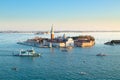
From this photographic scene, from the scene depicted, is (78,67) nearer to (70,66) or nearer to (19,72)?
(70,66)

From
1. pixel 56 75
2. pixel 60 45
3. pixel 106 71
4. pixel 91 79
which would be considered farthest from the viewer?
pixel 60 45

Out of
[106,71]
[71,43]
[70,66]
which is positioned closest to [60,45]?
[71,43]

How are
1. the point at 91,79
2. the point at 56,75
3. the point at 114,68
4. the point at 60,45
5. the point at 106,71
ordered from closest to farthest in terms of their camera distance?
the point at 91,79, the point at 56,75, the point at 106,71, the point at 114,68, the point at 60,45

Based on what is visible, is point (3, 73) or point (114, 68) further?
point (114, 68)

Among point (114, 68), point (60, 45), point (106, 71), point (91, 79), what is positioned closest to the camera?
point (91, 79)

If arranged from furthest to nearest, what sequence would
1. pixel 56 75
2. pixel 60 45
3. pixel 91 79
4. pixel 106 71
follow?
pixel 60 45, pixel 106 71, pixel 56 75, pixel 91 79

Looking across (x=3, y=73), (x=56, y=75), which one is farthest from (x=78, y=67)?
(x=3, y=73)

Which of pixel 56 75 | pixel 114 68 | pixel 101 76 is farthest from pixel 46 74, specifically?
pixel 114 68

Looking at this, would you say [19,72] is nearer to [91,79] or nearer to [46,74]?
[46,74]

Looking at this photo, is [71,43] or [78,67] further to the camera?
[71,43]
